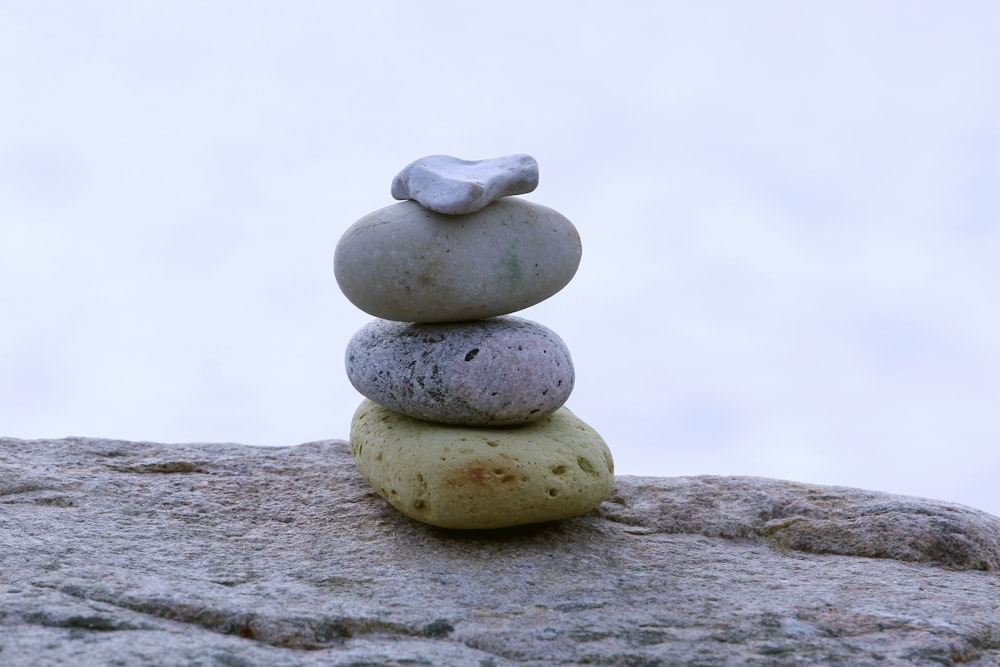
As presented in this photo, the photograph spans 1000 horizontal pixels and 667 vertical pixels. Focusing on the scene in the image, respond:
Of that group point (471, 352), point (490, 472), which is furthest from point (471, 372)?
point (490, 472)

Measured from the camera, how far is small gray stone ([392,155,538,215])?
493cm

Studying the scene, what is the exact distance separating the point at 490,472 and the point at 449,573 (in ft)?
1.69

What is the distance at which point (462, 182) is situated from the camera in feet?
16.3

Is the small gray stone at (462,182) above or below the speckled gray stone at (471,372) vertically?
above

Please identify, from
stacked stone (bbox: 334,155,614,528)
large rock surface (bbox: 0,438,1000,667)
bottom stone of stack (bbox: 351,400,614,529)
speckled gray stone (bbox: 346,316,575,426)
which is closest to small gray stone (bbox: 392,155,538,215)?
stacked stone (bbox: 334,155,614,528)

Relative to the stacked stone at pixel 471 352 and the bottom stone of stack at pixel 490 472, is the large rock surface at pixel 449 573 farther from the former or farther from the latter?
the stacked stone at pixel 471 352

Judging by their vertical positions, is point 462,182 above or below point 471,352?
above

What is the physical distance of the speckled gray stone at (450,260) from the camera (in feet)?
16.4

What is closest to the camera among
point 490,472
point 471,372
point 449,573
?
point 449,573

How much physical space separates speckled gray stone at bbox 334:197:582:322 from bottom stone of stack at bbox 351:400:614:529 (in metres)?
0.59

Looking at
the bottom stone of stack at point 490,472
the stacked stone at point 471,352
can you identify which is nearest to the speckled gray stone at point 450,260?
the stacked stone at point 471,352

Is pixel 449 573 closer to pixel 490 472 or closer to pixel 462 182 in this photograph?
pixel 490 472

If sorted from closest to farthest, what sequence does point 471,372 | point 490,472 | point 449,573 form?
point 449,573
point 490,472
point 471,372

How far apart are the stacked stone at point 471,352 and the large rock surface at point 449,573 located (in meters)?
0.30
